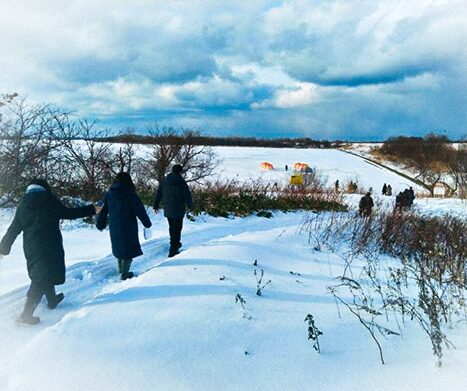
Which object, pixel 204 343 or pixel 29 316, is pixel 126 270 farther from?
pixel 204 343

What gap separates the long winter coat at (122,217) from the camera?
575 centimetres

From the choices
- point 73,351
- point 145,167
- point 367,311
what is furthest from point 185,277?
point 145,167

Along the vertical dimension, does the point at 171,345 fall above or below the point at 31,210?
below

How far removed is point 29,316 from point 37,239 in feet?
3.00

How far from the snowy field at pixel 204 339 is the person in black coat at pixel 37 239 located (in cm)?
38

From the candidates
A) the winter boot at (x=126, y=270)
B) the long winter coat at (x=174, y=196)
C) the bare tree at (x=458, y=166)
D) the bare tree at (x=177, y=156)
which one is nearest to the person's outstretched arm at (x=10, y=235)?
the winter boot at (x=126, y=270)

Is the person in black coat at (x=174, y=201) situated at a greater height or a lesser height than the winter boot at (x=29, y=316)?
greater

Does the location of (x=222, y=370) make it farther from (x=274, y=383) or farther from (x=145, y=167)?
(x=145, y=167)

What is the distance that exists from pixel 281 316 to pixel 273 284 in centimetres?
109

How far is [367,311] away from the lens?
438 centimetres

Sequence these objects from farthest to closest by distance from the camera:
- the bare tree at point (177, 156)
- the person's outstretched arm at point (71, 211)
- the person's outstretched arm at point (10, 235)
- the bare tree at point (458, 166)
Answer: the bare tree at point (458, 166), the bare tree at point (177, 156), the person's outstretched arm at point (71, 211), the person's outstretched arm at point (10, 235)

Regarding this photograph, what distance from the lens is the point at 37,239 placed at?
4.61 meters

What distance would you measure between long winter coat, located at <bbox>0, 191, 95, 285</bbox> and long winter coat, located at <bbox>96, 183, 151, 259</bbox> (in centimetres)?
110

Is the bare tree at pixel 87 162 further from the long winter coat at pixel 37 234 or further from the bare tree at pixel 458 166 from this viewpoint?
the bare tree at pixel 458 166
